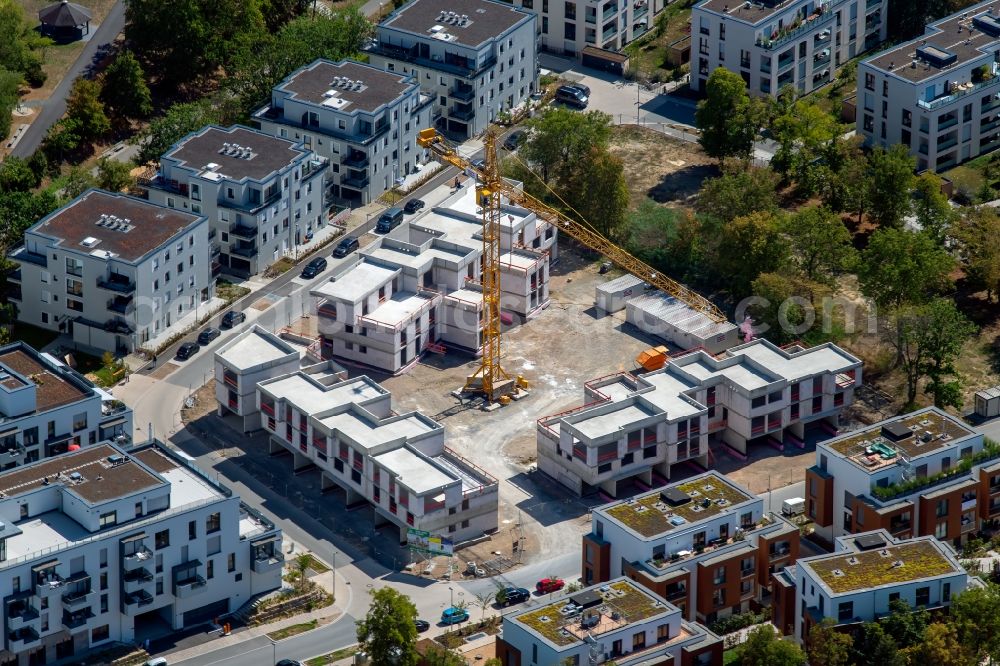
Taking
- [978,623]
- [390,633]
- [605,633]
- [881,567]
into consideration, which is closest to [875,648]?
[881,567]

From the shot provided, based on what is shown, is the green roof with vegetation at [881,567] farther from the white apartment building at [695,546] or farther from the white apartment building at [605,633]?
the white apartment building at [605,633]

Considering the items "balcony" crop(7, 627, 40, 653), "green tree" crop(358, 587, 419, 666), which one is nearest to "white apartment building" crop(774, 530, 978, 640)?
"green tree" crop(358, 587, 419, 666)

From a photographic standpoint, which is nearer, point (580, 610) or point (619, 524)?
point (580, 610)

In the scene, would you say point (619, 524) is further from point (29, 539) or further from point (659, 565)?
point (29, 539)

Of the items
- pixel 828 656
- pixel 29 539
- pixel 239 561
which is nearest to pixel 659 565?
pixel 828 656

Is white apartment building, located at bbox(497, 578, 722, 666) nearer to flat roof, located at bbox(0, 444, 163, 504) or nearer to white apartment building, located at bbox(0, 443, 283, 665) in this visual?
white apartment building, located at bbox(0, 443, 283, 665)

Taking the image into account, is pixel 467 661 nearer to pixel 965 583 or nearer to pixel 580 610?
pixel 580 610
